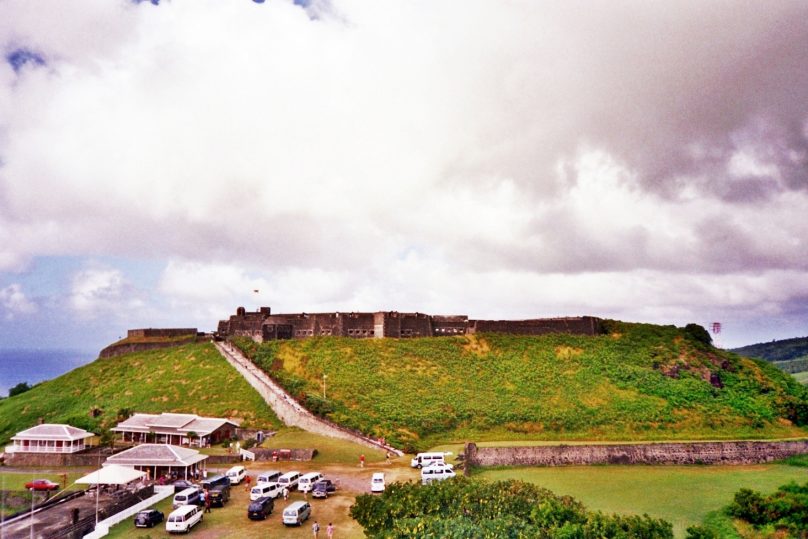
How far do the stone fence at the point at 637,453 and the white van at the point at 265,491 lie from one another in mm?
13222

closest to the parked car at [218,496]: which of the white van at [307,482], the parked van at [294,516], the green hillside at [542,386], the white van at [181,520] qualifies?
the white van at [181,520]

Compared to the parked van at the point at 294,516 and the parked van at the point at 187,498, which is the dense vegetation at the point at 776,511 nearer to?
the parked van at the point at 294,516

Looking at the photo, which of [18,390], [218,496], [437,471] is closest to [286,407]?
[218,496]

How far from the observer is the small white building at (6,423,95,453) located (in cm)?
4972

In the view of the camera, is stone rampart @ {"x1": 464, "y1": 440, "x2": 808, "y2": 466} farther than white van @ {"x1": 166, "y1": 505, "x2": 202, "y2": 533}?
Yes

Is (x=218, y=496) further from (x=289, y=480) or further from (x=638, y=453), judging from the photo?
(x=638, y=453)

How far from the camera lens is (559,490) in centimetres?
3453

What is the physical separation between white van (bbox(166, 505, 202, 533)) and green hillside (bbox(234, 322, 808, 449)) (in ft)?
69.5

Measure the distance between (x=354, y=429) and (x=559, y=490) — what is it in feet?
68.9

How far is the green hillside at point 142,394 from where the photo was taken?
58875 mm

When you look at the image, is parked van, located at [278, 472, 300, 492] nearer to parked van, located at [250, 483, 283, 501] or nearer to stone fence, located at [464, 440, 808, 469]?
parked van, located at [250, 483, 283, 501]

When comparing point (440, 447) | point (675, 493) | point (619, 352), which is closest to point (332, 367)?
point (440, 447)

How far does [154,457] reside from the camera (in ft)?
132

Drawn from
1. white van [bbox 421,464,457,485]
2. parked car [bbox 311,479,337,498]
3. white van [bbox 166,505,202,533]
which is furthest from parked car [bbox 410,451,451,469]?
white van [bbox 166,505,202,533]
